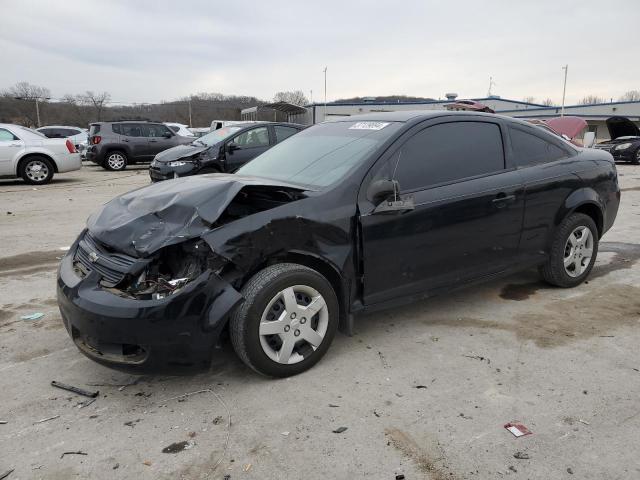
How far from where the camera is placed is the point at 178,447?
8.13ft

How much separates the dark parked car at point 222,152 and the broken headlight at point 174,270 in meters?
7.38

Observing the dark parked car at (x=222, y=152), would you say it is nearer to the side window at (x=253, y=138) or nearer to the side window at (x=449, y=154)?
the side window at (x=253, y=138)

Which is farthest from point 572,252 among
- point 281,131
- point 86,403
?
point 281,131

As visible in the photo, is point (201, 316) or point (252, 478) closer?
point (252, 478)

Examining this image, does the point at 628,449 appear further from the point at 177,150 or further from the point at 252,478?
the point at 177,150

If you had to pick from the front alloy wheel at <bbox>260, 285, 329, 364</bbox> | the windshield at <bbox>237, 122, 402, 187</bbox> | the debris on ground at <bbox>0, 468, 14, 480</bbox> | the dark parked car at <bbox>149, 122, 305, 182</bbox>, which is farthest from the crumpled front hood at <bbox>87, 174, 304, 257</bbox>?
the dark parked car at <bbox>149, 122, 305, 182</bbox>

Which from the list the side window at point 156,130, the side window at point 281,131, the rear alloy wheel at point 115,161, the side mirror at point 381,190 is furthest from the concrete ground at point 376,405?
the side window at point 156,130

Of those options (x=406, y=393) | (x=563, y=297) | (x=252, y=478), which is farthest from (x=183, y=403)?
(x=563, y=297)

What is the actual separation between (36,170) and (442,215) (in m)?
12.3

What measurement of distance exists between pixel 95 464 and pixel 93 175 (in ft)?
49.1

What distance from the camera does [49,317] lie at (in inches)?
159

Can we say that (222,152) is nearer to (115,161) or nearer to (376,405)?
(376,405)

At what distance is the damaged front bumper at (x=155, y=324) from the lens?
2664mm

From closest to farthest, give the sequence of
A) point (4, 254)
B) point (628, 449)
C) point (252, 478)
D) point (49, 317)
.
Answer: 1. point (252, 478)
2. point (628, 449)
3. point (49, 317)
4. point (4, 254)
